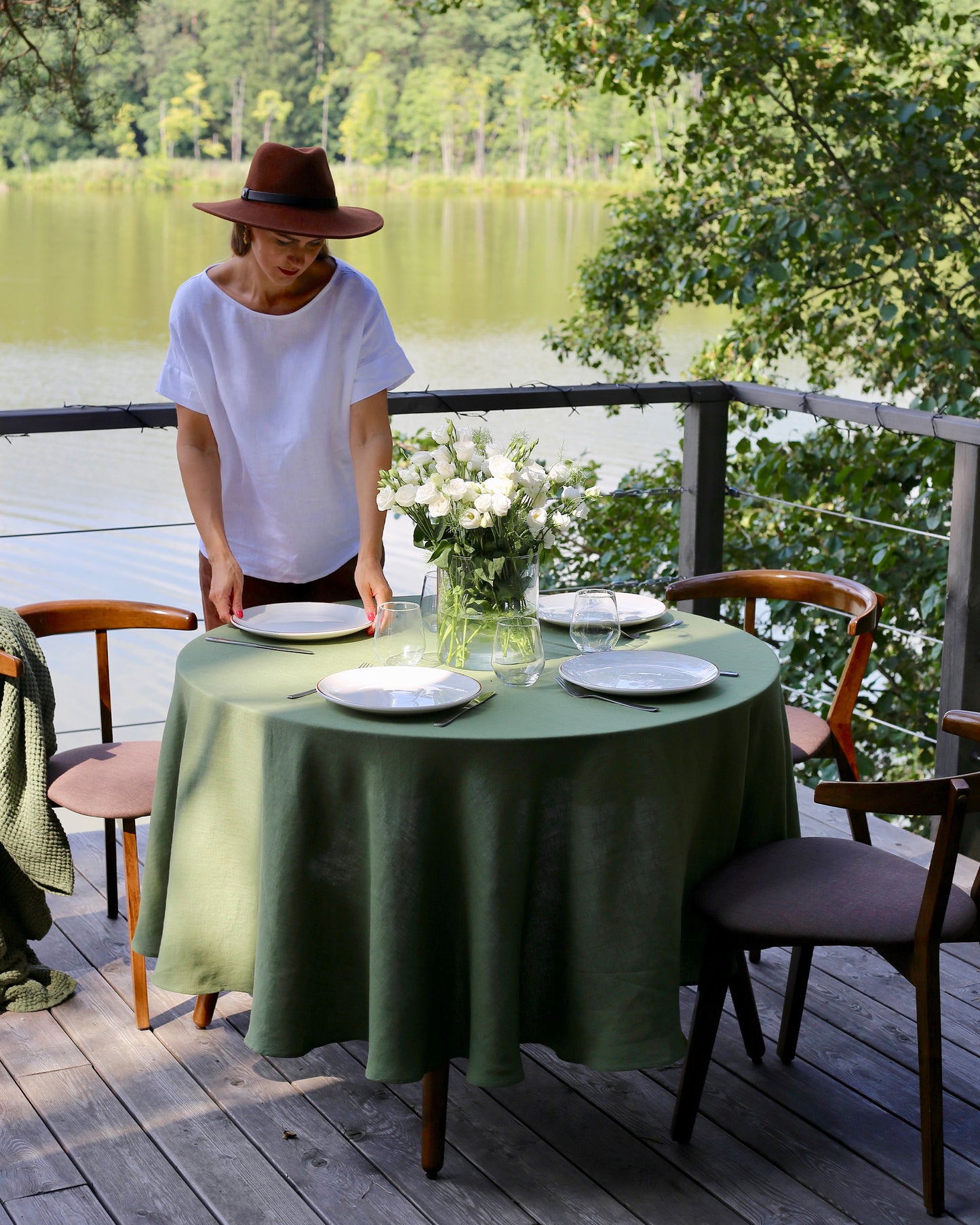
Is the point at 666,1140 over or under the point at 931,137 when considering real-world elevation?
under

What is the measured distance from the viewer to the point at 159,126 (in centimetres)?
1764

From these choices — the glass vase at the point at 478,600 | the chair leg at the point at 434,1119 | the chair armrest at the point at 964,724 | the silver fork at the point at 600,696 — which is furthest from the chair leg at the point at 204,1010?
the chair armrest at the point at 964,724

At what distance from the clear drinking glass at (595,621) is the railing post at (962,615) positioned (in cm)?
121

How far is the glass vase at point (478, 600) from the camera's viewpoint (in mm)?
2119

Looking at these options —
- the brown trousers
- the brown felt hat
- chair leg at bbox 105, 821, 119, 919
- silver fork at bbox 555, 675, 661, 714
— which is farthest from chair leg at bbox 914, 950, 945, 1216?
chair leg at bbox 105, 821, 119, 919

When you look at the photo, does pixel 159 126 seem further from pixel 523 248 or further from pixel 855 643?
pixel 855 643

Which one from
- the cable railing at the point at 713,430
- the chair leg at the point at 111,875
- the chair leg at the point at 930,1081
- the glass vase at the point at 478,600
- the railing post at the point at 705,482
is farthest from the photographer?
the railing post at the point at 705,482

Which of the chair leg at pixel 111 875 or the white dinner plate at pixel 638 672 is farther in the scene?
the chair leg at pixel 111 875

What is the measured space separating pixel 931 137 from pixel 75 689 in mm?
7840

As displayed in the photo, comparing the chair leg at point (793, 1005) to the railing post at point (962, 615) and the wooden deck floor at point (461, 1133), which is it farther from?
the railing post at point (962, 615)

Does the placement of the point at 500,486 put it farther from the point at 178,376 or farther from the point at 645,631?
the point at 178,376

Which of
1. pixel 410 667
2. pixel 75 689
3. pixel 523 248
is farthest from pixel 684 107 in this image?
pixel 523 248

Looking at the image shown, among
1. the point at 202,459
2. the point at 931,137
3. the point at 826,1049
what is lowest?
the point at 826,1049

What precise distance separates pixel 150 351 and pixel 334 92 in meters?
4.89
